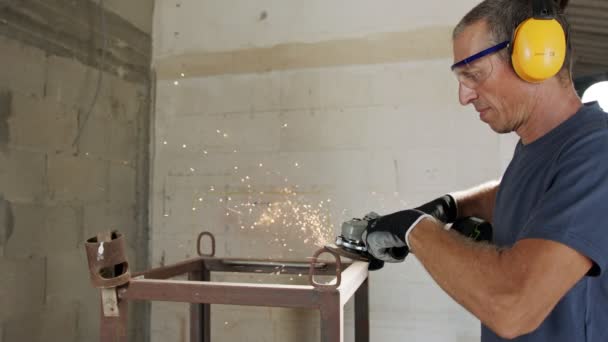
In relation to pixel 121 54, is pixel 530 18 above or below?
below

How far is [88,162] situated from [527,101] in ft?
5.58

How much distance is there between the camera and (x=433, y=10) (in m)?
1.97

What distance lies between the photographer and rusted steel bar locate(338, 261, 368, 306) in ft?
3.31

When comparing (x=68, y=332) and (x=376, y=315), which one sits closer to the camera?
(x=68, y=332)

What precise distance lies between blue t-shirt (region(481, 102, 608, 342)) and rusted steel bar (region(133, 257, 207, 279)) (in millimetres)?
889

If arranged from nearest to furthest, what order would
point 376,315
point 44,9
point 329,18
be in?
point 44,9
point 376,315
point 329,18

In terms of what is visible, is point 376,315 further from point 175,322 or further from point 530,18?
point 530,18

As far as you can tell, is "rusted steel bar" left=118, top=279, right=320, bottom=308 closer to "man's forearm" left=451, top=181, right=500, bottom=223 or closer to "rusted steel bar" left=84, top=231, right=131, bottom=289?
"rusted steel bar" left=84, top=231, right=131, bottom=289

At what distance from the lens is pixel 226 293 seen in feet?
3.32

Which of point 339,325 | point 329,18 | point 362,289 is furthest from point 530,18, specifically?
point 329,18

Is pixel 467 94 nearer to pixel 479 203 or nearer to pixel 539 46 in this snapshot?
pixel 539 46

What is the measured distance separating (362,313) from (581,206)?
0.88m

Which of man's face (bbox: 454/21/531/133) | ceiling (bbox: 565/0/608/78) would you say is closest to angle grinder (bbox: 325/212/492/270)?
man's face (bbox: 454/21/531/133)

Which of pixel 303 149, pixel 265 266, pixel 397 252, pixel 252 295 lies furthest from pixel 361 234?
pixel 303 149
